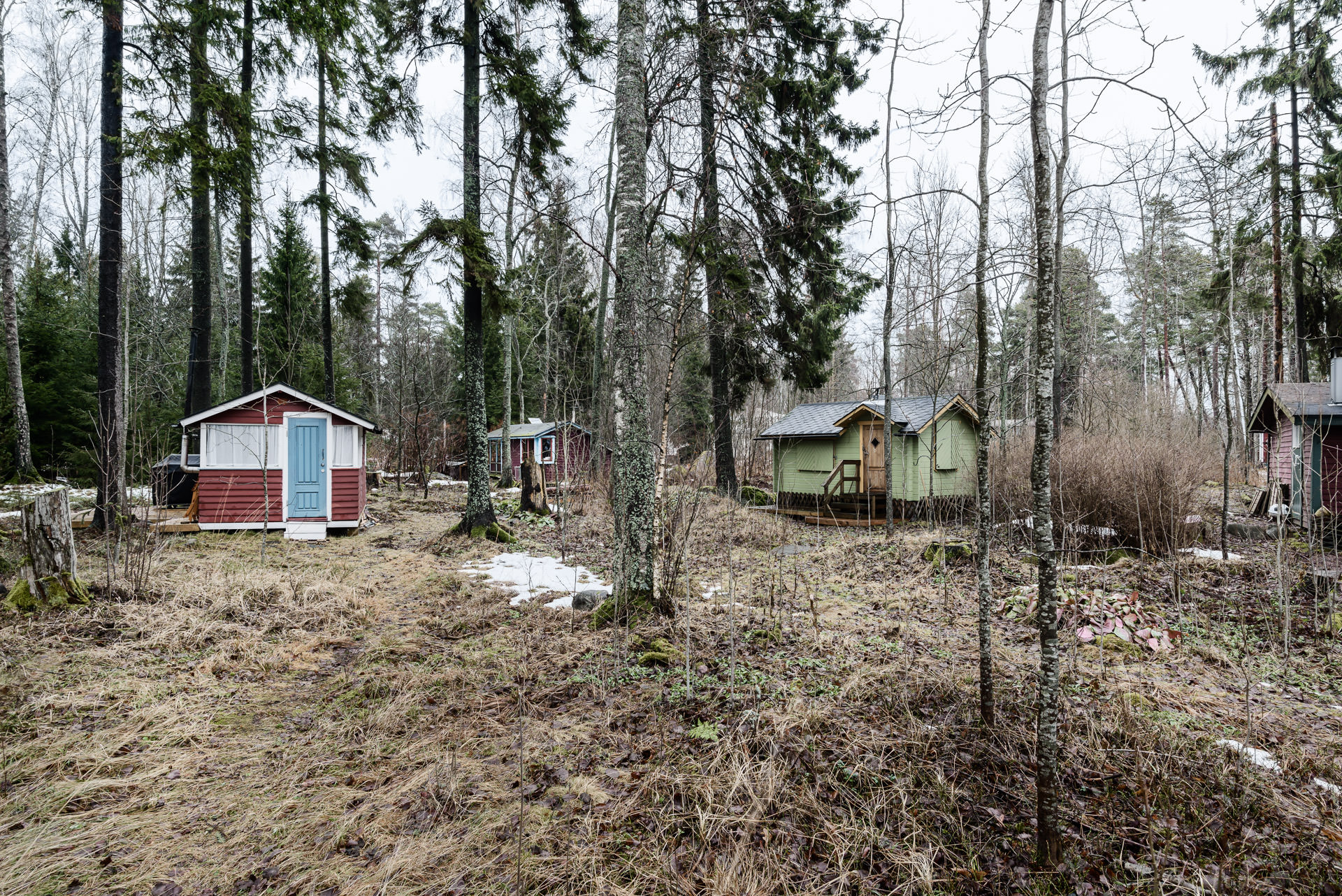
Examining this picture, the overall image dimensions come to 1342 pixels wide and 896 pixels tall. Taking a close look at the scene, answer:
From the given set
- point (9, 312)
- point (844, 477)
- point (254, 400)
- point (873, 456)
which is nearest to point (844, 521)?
point (844, 477)

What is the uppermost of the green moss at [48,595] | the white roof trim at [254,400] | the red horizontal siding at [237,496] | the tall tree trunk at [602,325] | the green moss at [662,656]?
the tall tree trunk at [602,325]

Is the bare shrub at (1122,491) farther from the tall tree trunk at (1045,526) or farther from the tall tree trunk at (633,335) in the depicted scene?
the tall tree trunk at (1045,526)

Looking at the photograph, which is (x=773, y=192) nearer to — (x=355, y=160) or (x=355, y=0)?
(x=355, y=0)

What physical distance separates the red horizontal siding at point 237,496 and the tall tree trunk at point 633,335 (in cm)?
925

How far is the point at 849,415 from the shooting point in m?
14.8

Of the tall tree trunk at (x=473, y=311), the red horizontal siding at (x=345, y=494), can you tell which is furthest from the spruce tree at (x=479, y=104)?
the red horizontal siding at (x=345, y=494)

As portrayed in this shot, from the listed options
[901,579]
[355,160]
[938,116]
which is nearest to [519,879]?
[938,116]

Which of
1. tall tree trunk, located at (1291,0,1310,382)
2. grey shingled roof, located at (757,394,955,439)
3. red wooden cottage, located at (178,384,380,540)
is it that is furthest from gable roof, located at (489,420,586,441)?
tall tree trunk, located at (1291,0,1310,382)

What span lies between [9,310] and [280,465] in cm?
725

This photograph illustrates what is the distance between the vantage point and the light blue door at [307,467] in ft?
36.4

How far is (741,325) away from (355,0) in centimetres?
729

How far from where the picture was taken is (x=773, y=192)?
8508mm

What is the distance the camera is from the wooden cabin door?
14.9 meters

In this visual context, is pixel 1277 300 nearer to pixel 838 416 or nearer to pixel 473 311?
pixel 838 416
